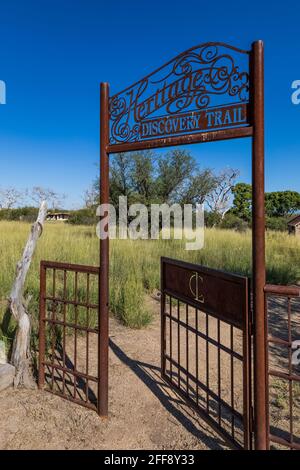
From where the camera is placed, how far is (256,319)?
2078 millimetres

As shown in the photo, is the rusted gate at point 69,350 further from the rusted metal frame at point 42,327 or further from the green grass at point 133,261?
the green grass at point 133,261

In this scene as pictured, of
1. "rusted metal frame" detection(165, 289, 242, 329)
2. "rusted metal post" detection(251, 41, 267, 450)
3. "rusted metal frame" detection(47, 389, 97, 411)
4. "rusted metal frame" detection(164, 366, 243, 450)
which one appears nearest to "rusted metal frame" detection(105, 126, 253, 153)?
"rusted metal post" detection(251, 41, 267, 450)

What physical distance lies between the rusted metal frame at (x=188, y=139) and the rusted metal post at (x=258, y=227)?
9cm

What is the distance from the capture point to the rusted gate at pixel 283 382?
202 cm

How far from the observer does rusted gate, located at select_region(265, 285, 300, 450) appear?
2.02 meters

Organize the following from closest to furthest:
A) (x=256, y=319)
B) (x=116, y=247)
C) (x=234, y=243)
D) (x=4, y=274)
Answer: (x=256, y=319)
(x=4, y=274)
(x=116, y=247)
(x=234, y=243)

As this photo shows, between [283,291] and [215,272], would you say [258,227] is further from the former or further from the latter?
[215,272]

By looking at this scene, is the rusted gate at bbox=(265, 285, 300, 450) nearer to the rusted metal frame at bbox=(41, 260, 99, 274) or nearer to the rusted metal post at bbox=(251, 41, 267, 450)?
the rusted metal post at bbox=(251, 41, 267, 450)

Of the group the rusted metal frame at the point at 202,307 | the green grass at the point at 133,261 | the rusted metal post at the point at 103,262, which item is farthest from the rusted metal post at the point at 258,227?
the green grass at the point at 133,261

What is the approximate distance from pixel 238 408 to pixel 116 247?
7.54 m

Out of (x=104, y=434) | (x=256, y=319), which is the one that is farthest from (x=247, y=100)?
(x=104, y=434)

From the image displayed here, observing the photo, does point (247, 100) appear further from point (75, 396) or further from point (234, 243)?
point (234, 243)

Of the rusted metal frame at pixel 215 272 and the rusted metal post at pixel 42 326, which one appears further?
the rusted metal post at pixel 42 326

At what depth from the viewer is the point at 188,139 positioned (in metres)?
2.34
